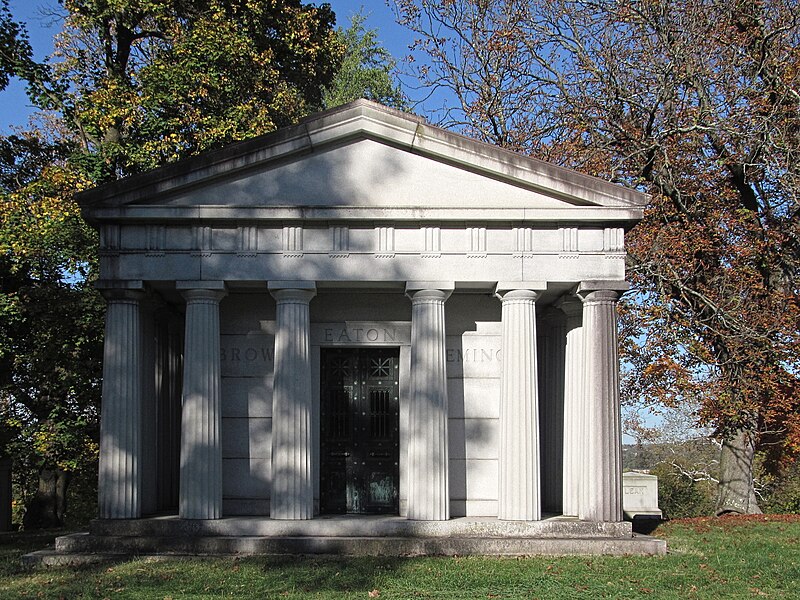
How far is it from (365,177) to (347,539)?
20.0 ft

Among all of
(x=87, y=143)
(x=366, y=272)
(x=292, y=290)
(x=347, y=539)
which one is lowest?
(x=347, y=539)

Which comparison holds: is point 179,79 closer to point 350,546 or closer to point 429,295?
point 429,295

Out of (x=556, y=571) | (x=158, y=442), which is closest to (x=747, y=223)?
(x=556, y=571)

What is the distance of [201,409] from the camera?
15578 mm

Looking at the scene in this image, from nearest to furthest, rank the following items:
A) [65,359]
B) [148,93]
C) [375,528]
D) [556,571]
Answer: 1. [556,571]
2. [375,528]
3. [65,359]
4. [148,93]

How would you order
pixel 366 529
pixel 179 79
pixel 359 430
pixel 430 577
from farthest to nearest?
pixel 179 79 → pixel 359 430 → pixel 366 529 → pixel 430 577

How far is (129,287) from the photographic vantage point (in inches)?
617

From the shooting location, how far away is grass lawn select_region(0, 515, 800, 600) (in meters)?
11.8

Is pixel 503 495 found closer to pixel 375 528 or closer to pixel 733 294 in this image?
pixel 375 528

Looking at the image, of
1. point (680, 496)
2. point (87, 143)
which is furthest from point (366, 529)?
point (680, 496)

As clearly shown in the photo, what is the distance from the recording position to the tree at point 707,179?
74.7 feet

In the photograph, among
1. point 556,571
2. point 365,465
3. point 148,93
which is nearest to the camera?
point 556,571

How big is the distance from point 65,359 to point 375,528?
1026 cm

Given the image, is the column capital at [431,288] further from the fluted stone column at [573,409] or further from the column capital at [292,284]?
the fluted stone column at [573,409]
